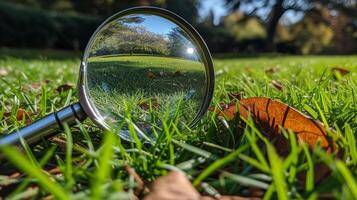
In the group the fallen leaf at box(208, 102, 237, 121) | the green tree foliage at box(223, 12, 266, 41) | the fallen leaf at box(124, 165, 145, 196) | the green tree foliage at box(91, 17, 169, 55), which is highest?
the green tree foliage at box(223, 12, 266, 41)

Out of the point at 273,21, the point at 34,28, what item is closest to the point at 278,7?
the point at 273,21

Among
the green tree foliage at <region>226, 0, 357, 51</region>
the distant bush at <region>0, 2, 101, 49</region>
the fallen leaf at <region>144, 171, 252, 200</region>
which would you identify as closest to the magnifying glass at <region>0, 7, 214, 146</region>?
the fallen leaf at <region>144, 171, 252, 200</region>

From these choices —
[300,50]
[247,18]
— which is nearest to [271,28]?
[247,18]

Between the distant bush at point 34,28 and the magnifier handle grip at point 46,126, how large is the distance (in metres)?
16.0

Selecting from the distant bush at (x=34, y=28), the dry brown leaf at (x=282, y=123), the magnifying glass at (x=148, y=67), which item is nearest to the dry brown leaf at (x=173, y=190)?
the dry brown leaf at (x=282, y=123)

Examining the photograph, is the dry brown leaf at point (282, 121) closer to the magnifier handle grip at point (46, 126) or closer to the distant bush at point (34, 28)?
the magnifier handle grip at point (46, 126)

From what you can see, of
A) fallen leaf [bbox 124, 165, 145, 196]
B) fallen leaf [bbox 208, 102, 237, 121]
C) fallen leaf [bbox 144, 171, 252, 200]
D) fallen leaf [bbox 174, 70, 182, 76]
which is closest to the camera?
fallen leaf [bbox 144, 171, 252, 200]

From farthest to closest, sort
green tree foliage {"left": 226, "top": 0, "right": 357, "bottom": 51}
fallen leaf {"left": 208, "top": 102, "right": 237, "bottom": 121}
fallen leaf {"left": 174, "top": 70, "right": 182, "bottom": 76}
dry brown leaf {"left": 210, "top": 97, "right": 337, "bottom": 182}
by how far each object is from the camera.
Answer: green tree foliage {"left": 226, "top": 0, "right": 357, "bottom": 51} → fallen leaf {"left": 174, "top": 70, "right": 182, "bottom": 76} → fallen leaf {"left": 208, "top": 102, "right": 237, "bottom": 121} → dry brown leaf {"left": 210, "top": 97, "right": 337, "bottom": 182}

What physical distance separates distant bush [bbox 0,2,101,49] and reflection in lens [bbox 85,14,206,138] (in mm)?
15838

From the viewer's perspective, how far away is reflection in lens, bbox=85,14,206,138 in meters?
1.37

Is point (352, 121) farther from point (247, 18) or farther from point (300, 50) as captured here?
point (300, 50)

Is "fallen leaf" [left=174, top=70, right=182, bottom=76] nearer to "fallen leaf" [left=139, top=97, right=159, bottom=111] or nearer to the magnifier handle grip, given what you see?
"fallen leaf" [left=139, top=97, right=159, bottom=111]

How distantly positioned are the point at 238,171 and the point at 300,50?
118ft

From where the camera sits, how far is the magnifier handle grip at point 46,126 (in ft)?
3.32
